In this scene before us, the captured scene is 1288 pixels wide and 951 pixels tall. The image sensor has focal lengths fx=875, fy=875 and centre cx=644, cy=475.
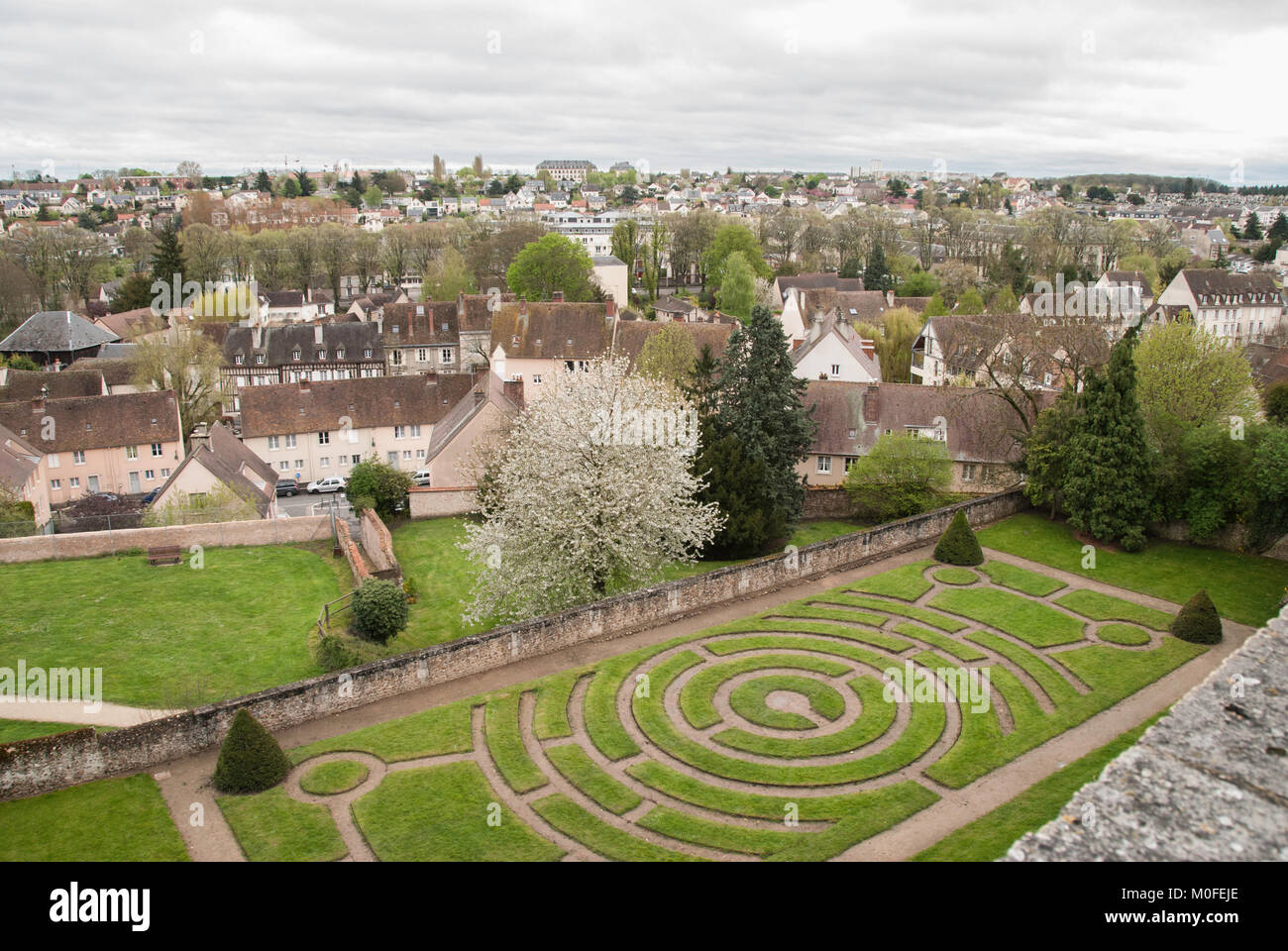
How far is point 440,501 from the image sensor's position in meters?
46.3

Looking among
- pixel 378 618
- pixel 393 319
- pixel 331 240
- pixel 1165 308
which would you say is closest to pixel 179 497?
pixel 378 618

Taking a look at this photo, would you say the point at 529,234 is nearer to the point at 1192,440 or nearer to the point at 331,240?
the point at 331,240

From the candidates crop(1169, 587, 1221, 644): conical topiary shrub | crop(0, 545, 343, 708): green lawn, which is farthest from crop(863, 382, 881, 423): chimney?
crop(0, 545, 343, 708): green lawn

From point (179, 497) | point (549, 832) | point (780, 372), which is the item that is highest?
point (780, 372)

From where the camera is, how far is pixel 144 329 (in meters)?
80.6

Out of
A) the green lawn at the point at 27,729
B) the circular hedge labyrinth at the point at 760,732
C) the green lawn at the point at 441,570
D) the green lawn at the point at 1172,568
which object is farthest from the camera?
the green lawn at the point at 441,570

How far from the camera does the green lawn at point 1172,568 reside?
1240 inches

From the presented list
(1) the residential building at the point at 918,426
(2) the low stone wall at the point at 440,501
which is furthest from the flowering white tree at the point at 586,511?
(2) the low stone wall at the point at 440,501

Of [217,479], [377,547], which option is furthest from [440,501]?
[217,479]

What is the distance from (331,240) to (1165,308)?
331 ft

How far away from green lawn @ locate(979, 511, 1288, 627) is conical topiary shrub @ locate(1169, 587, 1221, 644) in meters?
2.31

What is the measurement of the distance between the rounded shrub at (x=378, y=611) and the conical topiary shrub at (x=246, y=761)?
7789 millimetres

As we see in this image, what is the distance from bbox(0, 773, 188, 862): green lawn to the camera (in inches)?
751

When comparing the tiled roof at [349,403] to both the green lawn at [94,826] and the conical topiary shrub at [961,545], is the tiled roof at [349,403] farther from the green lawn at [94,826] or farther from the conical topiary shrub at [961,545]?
the green lawn at [94,826]
